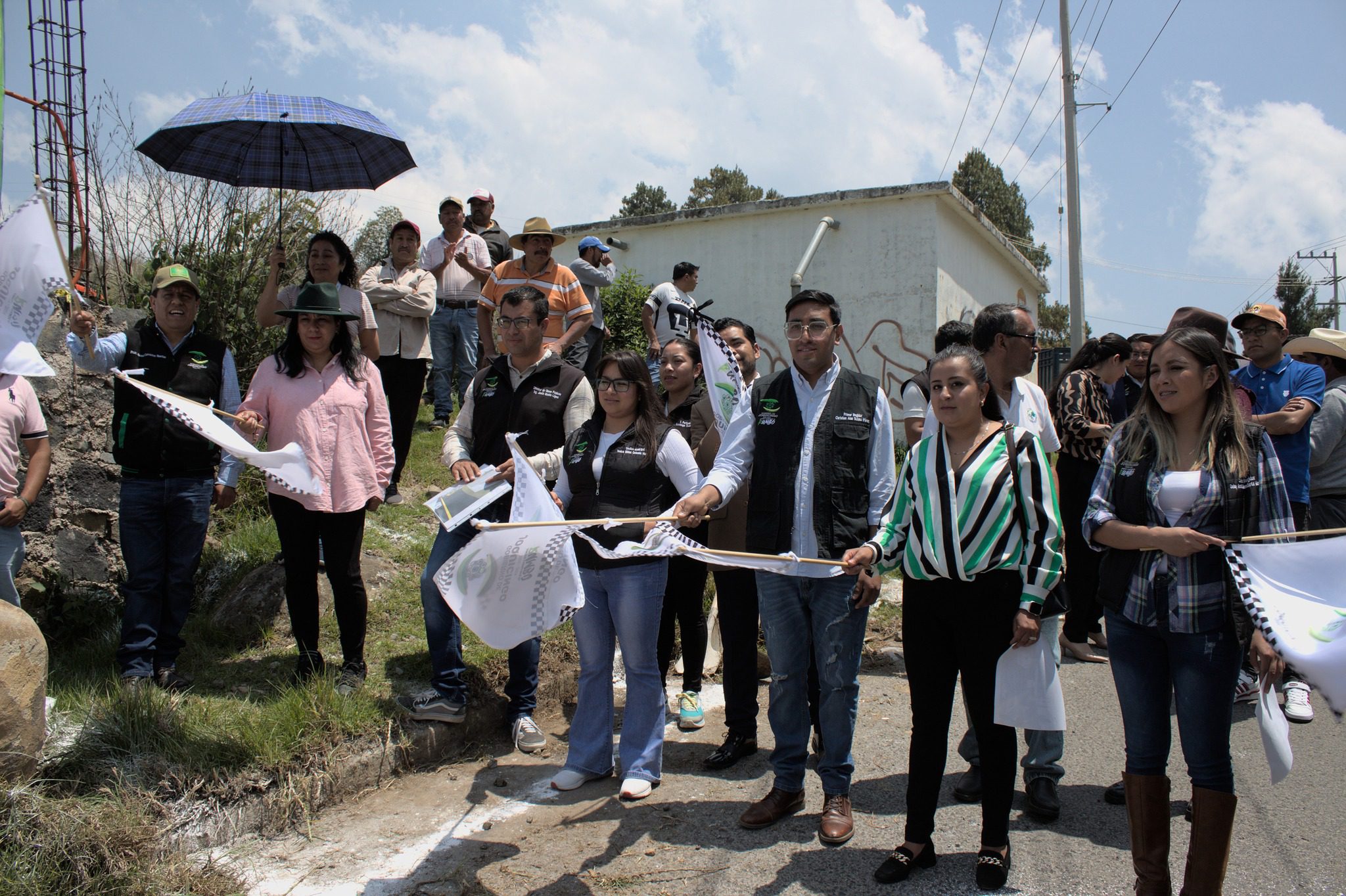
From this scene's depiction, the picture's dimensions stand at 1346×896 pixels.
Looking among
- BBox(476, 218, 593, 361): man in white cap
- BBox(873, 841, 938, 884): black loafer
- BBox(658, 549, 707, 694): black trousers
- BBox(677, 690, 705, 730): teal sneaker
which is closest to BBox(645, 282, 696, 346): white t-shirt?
BBox(476, 218, 593, 361): man in white cap

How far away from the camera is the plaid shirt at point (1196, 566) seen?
3133 millimetres

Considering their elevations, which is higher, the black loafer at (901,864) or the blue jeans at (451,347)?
the blue jeans at (451,347)

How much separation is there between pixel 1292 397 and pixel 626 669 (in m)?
4.25

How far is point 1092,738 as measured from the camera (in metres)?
5.17

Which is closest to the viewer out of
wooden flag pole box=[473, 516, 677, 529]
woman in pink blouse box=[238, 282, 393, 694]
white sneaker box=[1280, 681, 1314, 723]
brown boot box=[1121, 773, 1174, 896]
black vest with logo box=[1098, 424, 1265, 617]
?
black vest with logo box=[1098, 424, 1265, 617]

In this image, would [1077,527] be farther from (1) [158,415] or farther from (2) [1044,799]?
(1) [158,415]

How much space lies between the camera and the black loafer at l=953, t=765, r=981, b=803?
4.37m

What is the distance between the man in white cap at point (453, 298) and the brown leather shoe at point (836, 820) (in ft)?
20.3

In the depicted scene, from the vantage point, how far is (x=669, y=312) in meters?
8.83

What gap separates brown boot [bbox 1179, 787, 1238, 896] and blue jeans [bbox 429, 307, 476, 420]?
24.7ft

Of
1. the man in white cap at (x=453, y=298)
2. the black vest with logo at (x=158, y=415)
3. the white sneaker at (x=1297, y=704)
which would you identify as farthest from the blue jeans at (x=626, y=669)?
the man in white cap at (x=453, y=298)

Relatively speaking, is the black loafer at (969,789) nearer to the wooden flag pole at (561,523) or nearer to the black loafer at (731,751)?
the black loafer at (731,751)

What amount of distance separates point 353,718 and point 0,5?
3.42 m

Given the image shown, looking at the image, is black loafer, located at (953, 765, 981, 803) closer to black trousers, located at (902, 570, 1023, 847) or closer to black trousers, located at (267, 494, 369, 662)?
black trousers, located at (902, 570, 1023, 847)
